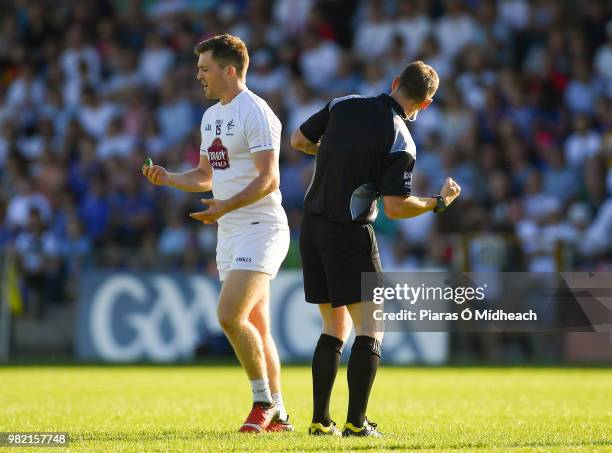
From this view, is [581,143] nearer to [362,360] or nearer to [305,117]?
[305,117]

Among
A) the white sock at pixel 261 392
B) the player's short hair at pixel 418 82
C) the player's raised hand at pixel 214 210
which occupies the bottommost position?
the white sock at pixel 261 392

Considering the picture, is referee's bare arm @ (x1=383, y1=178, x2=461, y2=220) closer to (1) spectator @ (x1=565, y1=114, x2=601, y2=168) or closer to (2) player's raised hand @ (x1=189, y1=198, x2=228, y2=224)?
(2) player's raised hand @ (x1=189, y1=198, x2=228, y2=224)

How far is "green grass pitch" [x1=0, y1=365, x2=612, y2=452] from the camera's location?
7.48 meters

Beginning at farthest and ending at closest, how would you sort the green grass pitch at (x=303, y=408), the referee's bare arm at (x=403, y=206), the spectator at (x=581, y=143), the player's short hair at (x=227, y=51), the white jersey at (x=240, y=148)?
the spectator at (x=581, y=143) < the player's short hair at (x=227, y=51) < the white jersey at (x=240, y=148) < the referee's bare arm at (x=403, y=206) < the green grass pitch at (x=303, y=408)

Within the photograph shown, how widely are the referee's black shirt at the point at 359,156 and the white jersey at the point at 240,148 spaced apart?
0.45 m

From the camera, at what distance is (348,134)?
25.9ft

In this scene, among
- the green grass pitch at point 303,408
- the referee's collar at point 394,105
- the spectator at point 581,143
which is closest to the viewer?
the green grass pitch at point 303,408

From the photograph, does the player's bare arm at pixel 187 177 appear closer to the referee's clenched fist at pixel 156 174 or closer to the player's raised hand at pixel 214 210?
the referee's clenched fist at pixel 156 174

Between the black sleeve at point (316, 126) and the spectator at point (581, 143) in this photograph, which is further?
the spectator at point (581, 143)

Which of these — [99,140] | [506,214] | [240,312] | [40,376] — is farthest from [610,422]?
[99,140]

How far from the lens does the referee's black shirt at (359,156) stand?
779cm

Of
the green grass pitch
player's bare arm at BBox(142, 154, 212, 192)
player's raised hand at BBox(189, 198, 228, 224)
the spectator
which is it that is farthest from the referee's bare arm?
the spectator

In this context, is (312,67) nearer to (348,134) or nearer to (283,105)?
(283,105)

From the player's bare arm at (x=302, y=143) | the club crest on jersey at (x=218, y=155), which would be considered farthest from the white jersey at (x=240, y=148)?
the player's bare arm at (x=302, y=143)
